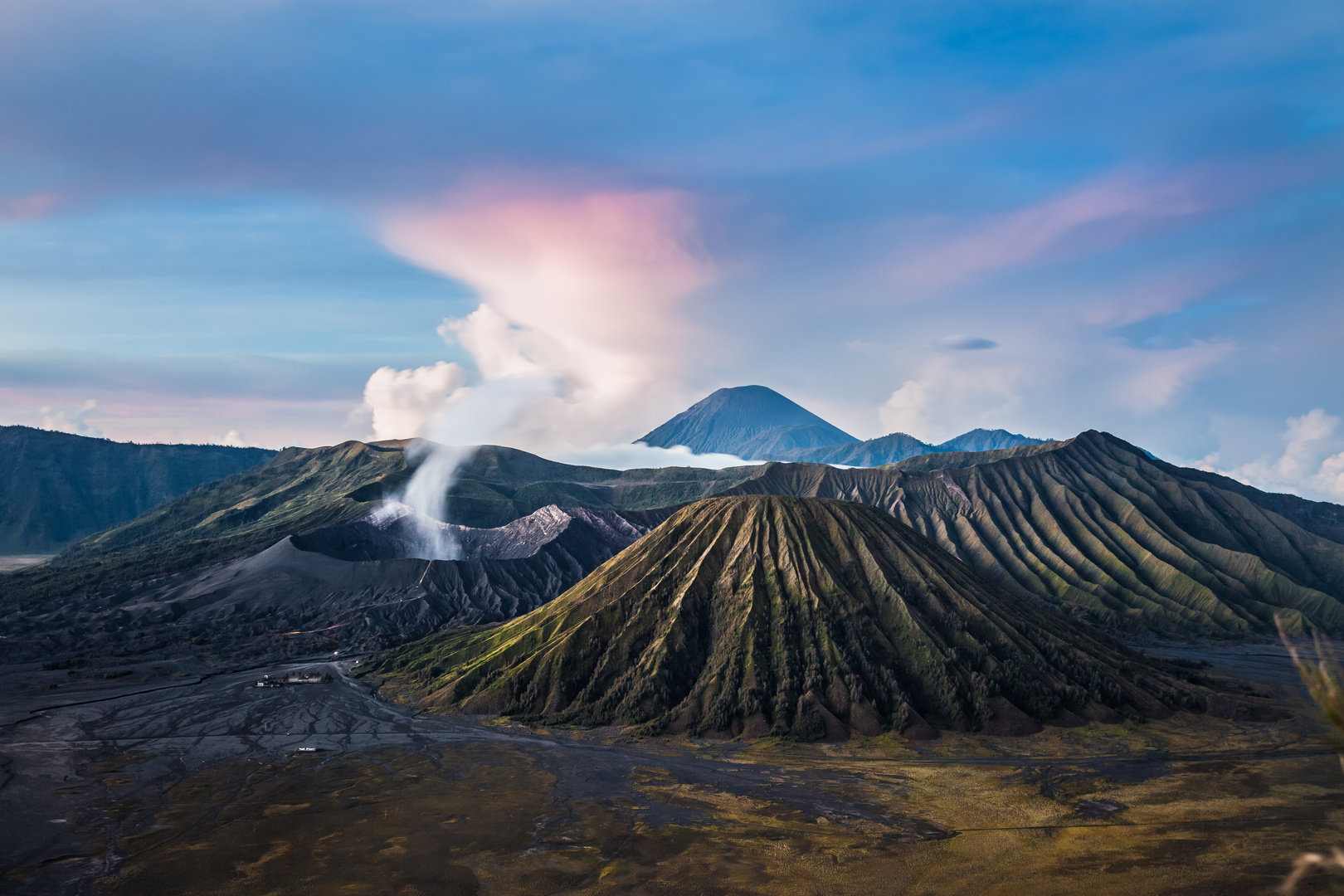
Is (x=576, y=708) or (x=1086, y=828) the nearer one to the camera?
(x=1086, y=828)

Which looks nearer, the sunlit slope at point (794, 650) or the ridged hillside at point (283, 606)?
the sunlit slope at point (794, 650)

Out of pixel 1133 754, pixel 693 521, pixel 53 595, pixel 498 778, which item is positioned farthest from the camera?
pixel 53 595

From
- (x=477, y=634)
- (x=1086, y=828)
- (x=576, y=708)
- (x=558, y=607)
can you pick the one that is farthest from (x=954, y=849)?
(x=477, y=634)

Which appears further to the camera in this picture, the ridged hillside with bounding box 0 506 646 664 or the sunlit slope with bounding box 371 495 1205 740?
the ridged hillside with bounding box 0 506 646 664

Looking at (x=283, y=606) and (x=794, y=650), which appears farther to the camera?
(x=283, y=606)

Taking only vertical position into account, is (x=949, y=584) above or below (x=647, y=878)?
above

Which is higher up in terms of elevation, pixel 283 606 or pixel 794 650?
pixel 794 650

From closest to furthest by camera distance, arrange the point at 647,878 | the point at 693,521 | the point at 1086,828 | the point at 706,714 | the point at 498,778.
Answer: the point at 647,878 → the point at 1086,828 → the point at 498,778 → the point at 706,714 → the point at 693,521

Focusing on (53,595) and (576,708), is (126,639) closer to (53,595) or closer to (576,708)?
(53,595)
